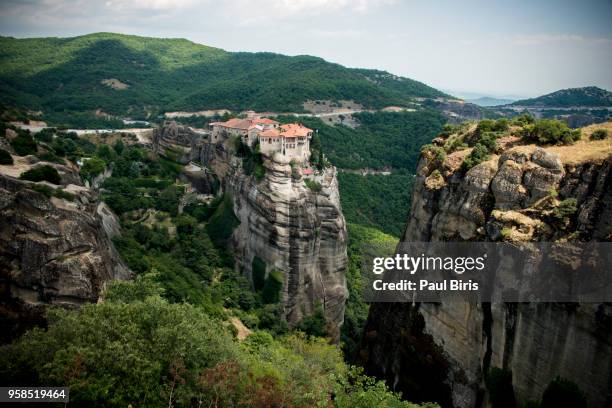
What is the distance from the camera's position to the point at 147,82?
157000mm

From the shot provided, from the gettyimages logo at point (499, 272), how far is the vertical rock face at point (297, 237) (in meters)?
21.1

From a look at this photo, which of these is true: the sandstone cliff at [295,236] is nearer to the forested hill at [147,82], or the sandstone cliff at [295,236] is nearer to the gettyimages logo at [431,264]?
the gettyimages logo at [431,264]

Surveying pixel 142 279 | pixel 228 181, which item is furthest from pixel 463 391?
pixel 228 181

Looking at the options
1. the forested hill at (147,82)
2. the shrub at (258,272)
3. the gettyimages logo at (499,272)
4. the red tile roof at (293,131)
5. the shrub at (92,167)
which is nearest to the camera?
the gettyimages logo at (499,272)

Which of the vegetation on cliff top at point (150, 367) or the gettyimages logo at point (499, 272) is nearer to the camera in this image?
the gettyimages logo at point (499, 272)

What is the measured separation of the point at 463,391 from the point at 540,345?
207 inches

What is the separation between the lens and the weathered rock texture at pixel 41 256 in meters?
27.1

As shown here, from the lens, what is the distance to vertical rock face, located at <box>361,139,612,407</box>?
60.6 feet

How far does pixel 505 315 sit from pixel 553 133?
9255 millimetres

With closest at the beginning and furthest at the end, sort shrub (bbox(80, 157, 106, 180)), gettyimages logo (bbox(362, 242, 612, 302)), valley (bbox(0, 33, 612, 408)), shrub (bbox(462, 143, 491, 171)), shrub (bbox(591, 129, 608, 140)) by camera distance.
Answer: gettyimages logo (bbox(362, 242, 612, 302)) → valley (bbox(0, 33, 612, 408)) → shrub (bbox(591, 129, 608, 140)) → shrub (bbox(462, 143, 491, 171)) → shrub (bbox(80, 157, 106, 180))

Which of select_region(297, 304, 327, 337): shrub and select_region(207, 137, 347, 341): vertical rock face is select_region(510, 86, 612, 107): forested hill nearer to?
select_region(207, 137, 347, 341): vertical rock face

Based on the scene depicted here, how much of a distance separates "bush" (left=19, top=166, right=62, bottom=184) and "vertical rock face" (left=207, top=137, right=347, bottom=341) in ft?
71.2

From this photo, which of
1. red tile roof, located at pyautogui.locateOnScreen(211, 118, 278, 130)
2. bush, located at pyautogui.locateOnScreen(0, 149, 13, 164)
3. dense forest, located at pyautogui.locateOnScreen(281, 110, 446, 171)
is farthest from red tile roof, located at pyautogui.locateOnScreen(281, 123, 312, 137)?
dense forest, located at pyautogui.locateOnScreen(281, 110, 446, 171)

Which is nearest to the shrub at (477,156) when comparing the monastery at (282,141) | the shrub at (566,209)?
the shrub at (566,209)
